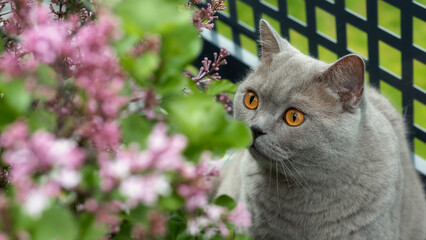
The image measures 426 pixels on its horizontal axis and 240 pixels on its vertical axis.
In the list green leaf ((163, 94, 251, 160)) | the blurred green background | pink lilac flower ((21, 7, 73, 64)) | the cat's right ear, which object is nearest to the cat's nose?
the cat's right ear

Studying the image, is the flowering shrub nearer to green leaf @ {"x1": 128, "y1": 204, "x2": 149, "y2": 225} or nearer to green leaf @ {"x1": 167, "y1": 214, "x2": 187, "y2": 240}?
green leaf @ {"x1": 128, "y1": 204, "x2": 149, "y2": 225}

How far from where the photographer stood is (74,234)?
1.46ft

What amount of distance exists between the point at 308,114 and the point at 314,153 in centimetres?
9

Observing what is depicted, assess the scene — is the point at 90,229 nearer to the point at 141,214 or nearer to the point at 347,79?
the point at 141,214

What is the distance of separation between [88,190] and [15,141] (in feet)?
0.28

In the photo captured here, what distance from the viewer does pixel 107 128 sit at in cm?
47

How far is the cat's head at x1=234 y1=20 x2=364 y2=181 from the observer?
1.16 m

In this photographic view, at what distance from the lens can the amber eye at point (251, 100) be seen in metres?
1.26

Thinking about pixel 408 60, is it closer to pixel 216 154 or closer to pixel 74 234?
pixel 216 154

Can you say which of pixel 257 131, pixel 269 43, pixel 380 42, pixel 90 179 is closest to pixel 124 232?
pixel 90 179

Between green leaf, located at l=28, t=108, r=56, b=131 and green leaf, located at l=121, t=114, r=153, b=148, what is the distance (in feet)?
0.23

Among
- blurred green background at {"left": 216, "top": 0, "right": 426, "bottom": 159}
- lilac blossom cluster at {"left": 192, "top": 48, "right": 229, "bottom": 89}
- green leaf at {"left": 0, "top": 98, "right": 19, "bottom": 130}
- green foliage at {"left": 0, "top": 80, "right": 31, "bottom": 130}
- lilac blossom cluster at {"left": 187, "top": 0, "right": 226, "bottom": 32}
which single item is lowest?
blurred green background at {"left": 216, "top": 0, "right": 426, "bottom": 159}

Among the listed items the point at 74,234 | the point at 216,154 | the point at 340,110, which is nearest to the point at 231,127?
the point at 216,154

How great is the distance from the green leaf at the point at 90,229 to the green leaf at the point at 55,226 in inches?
1.4
